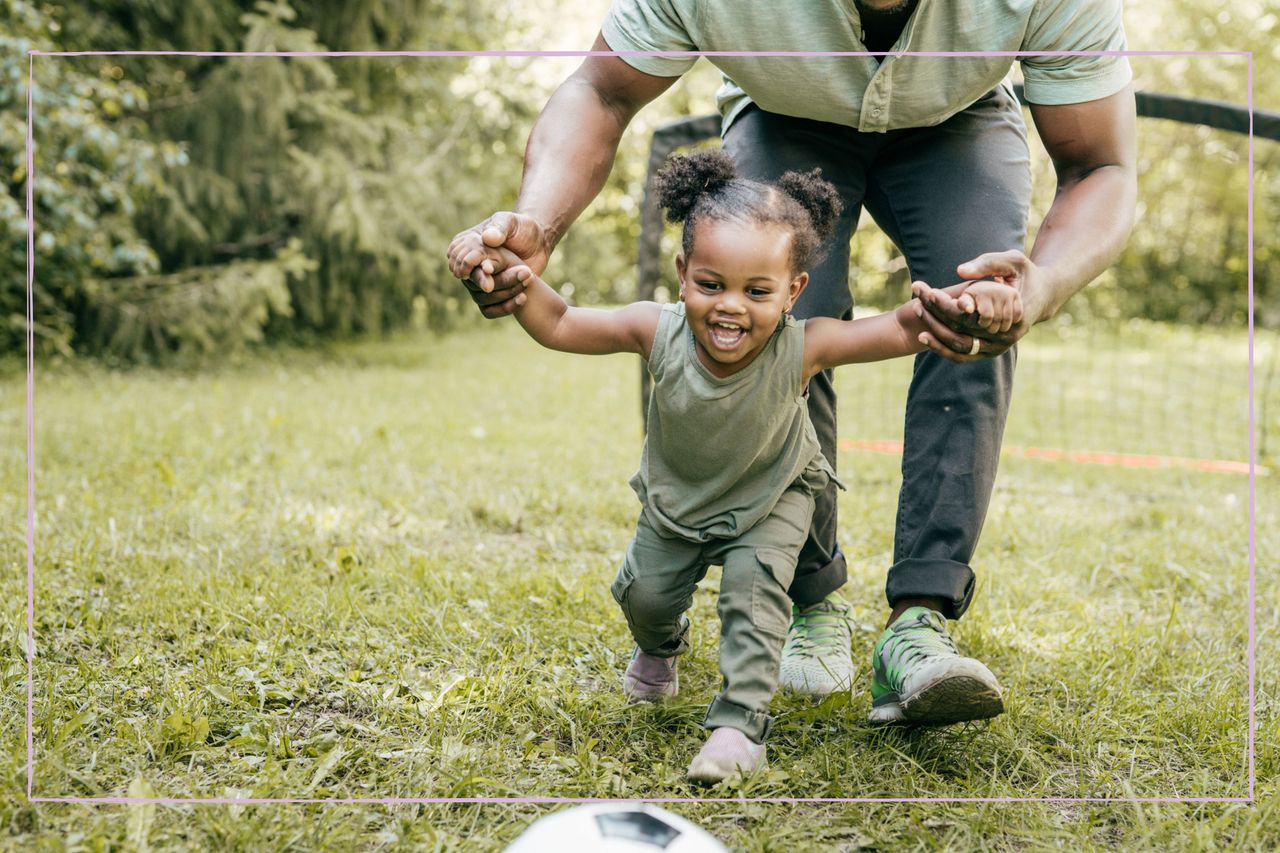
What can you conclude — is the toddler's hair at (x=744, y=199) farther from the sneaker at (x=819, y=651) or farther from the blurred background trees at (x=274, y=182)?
Result: the blurred background trees at (x=274, y=182)

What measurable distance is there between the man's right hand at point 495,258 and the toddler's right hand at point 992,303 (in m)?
0.73

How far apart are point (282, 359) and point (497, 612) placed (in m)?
7.14

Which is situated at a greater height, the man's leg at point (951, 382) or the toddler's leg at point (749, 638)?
the man's leg at point (951, 382)

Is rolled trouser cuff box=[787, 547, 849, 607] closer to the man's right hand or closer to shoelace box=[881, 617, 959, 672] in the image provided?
shoelace box=[881, 617, 959, 672]

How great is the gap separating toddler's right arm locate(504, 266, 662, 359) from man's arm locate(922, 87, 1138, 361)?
53cm

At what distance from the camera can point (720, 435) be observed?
82.0 inches

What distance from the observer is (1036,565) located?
354 centimetres

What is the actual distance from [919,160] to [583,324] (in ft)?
2.62

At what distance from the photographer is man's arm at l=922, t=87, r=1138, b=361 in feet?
6.13

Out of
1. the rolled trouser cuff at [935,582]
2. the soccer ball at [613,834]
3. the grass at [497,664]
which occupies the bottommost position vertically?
the grass at [497,664]

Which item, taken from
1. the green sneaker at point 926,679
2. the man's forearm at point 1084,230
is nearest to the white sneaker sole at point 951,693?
the green sneaker at point 926,679

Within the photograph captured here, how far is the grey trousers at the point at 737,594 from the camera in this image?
2012 mm

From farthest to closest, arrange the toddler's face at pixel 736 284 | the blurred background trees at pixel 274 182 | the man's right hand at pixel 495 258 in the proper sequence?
the blurred background trees at pixel 274 182, the toddler's face at pixel 736 284, the man's right hand at pixel 495 258

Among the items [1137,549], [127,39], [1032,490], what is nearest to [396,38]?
[127,39]
